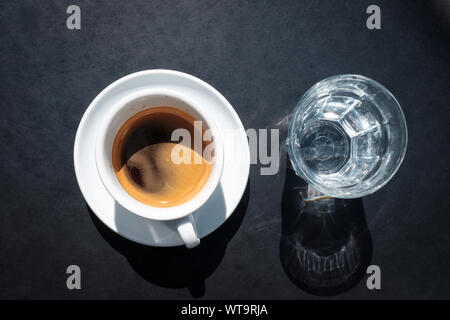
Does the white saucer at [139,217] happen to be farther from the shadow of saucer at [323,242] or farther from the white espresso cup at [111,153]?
the shadow of saucer at [323,242]

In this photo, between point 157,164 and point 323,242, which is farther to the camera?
point 323,242

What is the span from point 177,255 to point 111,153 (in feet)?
1.06

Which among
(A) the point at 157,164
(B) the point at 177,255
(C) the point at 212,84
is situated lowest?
(B) the point at 177,255

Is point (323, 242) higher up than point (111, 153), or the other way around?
point (111, 153)

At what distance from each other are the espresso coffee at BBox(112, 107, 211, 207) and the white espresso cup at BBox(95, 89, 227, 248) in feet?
0.24

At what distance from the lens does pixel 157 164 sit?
0.85 metres

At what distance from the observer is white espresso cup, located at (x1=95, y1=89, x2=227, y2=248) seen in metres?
0.72

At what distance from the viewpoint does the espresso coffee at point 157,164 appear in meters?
0.83

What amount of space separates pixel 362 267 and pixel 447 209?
272 mm

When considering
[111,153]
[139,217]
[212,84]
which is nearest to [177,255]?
[139,217]

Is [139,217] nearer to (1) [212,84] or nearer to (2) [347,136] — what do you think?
(1) [212,84]

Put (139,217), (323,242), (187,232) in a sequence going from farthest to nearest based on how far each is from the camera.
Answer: (323,242), (139,217), (187,232)
